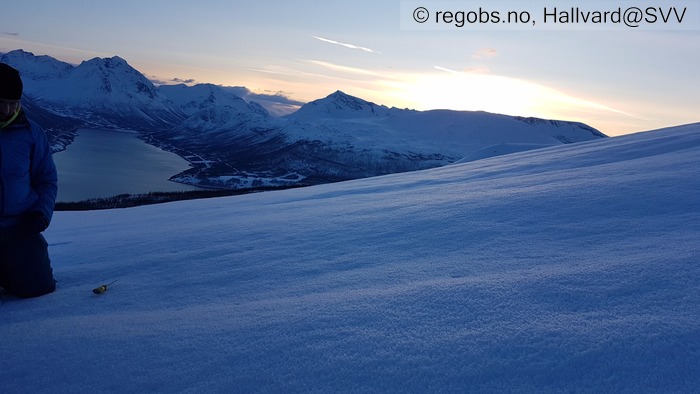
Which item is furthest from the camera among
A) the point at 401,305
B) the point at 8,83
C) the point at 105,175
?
the point at 105,175

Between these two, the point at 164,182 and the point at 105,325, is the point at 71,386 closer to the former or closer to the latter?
the point at 105,325

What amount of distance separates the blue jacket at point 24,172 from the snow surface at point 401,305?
64cm

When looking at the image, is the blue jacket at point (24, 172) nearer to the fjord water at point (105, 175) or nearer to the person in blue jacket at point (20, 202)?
the person in blue jacket at point (20, 202)

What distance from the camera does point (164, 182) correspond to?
264ft

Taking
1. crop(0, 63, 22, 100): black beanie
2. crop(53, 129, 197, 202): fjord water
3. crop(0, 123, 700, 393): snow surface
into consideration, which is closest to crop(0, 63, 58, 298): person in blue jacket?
crop(0, 63, 22, 100): black beanie

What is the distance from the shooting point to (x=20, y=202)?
3.31 metres

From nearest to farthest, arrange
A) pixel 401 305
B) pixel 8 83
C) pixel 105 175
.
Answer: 1. pixel 401 305
2. pixel 8 83
3. pixel 105 175

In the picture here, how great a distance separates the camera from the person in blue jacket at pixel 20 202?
3.15 meters

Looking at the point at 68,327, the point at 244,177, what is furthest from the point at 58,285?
the point at 244,177

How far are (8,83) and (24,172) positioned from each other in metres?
0.65

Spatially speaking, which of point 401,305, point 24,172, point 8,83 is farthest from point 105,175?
point 401,305

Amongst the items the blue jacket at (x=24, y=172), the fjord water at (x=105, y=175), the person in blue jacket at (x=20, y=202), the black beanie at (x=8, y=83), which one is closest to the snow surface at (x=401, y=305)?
the person in blue jacket at (x=20, y=202)

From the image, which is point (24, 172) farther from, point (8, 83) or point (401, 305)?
point (401, 305)

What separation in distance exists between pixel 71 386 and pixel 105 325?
68 cm
